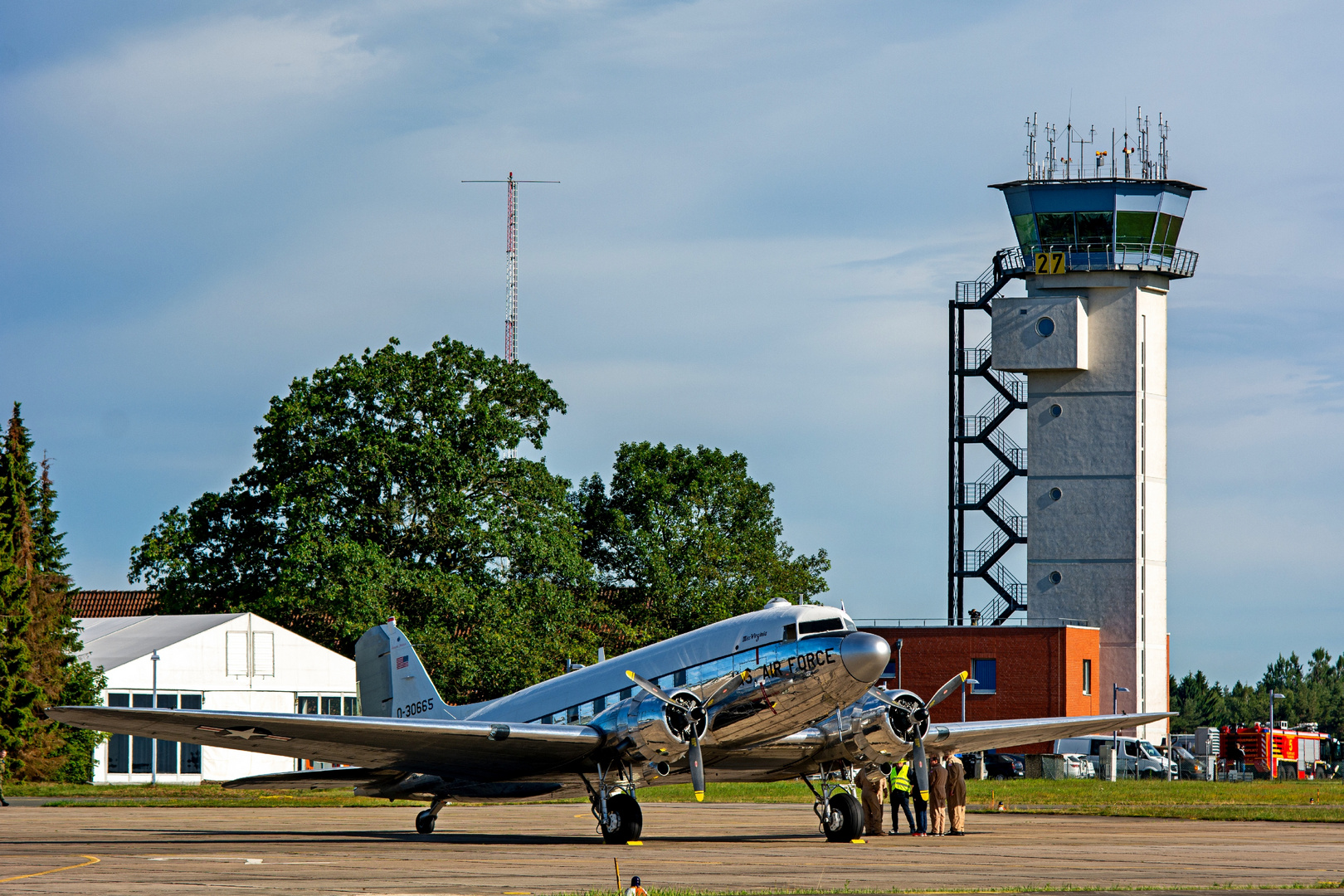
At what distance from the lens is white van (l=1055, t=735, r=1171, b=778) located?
73375 millimetres

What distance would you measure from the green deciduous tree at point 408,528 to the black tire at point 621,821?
114 ft

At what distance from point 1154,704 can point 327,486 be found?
45.3m

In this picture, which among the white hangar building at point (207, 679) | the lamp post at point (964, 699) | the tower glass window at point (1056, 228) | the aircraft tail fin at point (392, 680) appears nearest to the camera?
the aircraft tail fin at point (392, 680)

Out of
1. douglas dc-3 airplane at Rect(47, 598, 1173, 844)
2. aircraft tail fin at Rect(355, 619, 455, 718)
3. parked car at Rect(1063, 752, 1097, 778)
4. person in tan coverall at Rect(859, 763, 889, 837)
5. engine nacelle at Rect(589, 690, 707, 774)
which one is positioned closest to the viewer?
douglas dc-3 airplane at Rect(47, 598, 1173, 844)

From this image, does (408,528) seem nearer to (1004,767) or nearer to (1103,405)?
(1004,767)

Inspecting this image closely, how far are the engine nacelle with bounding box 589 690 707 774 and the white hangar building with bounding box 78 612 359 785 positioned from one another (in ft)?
110

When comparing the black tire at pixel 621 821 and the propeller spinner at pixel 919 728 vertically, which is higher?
the propeller spinner at pixel 919 728

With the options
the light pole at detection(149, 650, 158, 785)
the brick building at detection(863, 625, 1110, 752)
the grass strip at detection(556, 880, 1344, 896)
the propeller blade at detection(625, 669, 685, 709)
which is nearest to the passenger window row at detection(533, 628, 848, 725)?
the propeller blade at detection(625, 669, 685, 709)

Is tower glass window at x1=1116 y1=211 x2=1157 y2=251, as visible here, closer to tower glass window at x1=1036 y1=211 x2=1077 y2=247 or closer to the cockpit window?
tower glass window at x1=1036 y1=211 x2=1077 y2=247

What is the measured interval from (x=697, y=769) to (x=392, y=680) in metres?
10.5

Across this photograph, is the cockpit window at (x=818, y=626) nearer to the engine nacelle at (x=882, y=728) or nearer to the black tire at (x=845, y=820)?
the engine nacelle at (x=882, y=728)

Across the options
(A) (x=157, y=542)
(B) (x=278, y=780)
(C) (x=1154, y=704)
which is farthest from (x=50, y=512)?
(C) (x=1154, y=704)

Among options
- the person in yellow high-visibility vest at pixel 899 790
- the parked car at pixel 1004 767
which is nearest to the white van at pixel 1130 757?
the parked car at pixel 1004 767

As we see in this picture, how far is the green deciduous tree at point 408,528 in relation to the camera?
2451 inches
